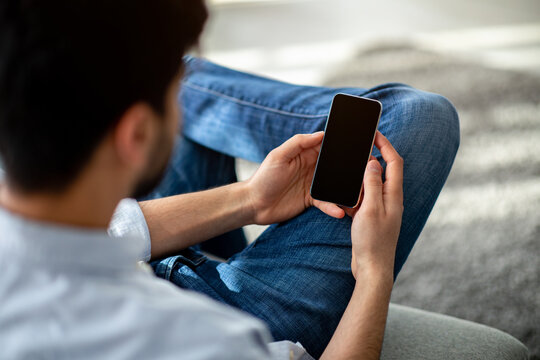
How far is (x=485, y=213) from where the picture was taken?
1.41 meters

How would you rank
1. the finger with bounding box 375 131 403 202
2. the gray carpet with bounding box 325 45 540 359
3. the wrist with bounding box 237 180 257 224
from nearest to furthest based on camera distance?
1. the finger with bounding box 375 131 403 202
2. the wrist with bounding box 237 180 257 224
3. the gray carpet with bounding box 325 45 540 359

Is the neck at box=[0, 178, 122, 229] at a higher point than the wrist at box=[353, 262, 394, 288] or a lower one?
higher

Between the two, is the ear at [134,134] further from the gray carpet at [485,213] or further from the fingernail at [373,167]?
the gray carpet at [485,213]

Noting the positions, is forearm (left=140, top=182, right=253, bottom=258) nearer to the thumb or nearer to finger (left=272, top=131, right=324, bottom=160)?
finger (left=272, top=131, right=324, bottom=160)

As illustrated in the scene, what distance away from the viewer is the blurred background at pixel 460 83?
1.26m

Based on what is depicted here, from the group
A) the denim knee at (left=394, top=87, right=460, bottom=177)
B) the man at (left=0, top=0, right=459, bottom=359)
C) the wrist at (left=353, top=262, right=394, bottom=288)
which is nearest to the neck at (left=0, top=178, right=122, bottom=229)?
the man at (left=0, top=0, right=459, bottom=359)

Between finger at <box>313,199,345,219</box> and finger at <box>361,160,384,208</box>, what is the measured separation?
0.07 meters

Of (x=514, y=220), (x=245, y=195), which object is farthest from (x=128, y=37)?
(x=514, y=220)

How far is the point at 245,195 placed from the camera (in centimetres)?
89

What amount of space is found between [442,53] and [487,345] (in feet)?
5.01

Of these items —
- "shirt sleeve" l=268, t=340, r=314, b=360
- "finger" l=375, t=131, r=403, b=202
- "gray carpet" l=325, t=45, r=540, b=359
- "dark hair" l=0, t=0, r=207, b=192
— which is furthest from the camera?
"gray carpet" l=325, t=45, r=540, b=359

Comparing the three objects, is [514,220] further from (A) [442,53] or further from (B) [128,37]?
(B) [128,37]

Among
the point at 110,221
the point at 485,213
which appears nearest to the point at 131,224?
the point at 110,221

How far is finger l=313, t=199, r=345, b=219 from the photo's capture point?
81 centimetres
